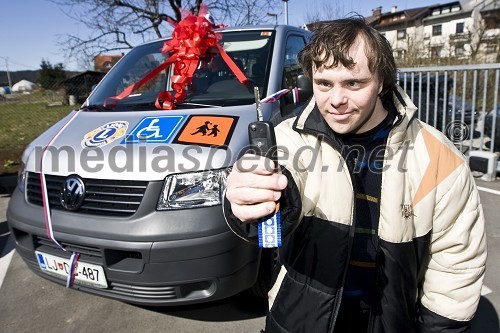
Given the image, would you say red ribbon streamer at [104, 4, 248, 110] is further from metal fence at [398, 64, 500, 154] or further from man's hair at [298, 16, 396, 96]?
metal fence at [398, 64, 500, 154]

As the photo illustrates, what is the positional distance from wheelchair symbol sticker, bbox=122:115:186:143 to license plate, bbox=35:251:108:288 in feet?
2.40

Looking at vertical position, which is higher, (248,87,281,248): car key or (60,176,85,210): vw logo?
(248,87,281,248): car key

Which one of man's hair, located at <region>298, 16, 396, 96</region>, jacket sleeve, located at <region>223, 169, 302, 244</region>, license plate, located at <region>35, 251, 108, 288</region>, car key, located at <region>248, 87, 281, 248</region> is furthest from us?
license plate, located at <region>35, 251, 108, 288</region>

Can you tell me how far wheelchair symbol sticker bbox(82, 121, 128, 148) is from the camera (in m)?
2.29

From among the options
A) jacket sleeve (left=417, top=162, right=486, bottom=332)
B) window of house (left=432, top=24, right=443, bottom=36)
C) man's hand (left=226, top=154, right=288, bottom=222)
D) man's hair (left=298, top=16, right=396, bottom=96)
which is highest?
window of house (left=432, top=24, right=443, bottom=36)

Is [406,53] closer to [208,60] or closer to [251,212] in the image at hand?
[208,60]

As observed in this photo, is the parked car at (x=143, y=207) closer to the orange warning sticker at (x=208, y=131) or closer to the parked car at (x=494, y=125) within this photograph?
the orange warning sticker at (x=208, y=131)

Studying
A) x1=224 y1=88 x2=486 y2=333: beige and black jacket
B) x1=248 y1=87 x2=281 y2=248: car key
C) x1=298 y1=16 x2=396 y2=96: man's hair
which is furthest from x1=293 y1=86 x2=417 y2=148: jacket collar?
x1=248 y1=87 x2=281 y2=248: car key

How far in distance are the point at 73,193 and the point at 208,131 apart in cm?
82

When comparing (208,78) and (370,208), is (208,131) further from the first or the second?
(370,208)

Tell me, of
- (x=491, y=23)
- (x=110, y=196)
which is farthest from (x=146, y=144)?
(x=491, y=23)

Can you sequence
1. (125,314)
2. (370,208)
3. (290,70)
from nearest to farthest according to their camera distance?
1. (370,208)
2. (125,314)
3. (290,70)

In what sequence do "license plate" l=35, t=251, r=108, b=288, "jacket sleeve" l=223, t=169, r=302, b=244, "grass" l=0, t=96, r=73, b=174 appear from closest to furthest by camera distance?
"jacket sleeve" l=223, t=169, r=302, b=244 < "license plate" l=35, t=251, r=108, b=288 < "grass" l=0, t=96, r=73, b=174

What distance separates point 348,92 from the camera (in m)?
1.26
